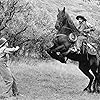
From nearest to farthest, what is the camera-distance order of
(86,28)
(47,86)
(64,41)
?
(64,41)
(86,28)
(47,86)

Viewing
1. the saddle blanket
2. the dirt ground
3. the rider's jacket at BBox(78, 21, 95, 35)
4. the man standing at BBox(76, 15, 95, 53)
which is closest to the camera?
the dirt ground

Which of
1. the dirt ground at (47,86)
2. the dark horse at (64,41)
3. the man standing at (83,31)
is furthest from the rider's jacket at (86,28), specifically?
the dirt ground at (47,86)

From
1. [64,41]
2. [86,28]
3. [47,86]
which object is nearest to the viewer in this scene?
[64,41]

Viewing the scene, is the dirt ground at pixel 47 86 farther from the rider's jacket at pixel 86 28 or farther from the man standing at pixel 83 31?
the rider's jacket at pixel 86 28

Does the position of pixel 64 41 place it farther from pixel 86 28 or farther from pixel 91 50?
pixel 91 50

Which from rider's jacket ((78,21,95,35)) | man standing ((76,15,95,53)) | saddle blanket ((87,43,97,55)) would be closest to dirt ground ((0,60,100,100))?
saddle blanket ((87,43,97,55))

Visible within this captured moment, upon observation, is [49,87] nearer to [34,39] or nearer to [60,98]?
[60,98]

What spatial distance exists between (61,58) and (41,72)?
5196 mm

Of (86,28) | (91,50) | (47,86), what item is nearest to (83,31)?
(86,28)

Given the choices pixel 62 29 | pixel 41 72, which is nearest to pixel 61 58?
pixel 62 29

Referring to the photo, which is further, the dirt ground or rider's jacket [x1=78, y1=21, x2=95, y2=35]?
rider's jacket [x1=78, y1=21, x2=95, y2=35]

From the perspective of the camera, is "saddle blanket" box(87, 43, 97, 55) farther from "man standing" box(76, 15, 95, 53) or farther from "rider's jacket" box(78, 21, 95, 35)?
"rider's jacket" box(78, 21, 95, 35)

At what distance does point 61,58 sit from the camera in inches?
432

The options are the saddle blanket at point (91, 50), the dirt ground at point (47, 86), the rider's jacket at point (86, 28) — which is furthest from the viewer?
the saddle blanket at point (91, 50)
